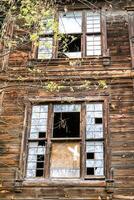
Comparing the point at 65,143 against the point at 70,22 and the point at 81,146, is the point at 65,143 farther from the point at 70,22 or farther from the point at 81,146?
the point at 70,22

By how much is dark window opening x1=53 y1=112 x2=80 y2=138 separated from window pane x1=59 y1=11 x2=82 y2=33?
10.4ft

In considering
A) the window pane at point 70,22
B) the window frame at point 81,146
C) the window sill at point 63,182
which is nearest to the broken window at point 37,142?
the window frame at point 81,146

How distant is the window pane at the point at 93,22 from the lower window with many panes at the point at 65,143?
313cm

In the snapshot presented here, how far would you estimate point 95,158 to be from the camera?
11.2 meters

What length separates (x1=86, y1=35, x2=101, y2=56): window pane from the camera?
43.7 feet

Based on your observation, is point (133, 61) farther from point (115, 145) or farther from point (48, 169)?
point (48, 169)

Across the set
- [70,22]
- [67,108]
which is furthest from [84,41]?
[67,108]

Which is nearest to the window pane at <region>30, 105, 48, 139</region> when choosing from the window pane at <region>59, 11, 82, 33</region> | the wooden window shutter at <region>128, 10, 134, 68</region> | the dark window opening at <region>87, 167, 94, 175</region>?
the dark window opening at <region>87, 167, 94, 175</region>

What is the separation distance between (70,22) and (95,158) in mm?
5354

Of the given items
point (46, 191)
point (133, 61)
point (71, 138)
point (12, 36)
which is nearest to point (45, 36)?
point (12, 36)

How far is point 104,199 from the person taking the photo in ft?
34.2

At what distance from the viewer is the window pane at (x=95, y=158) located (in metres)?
11.0

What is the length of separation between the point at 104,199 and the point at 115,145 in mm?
1599

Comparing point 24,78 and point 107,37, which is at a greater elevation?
point 107,37
